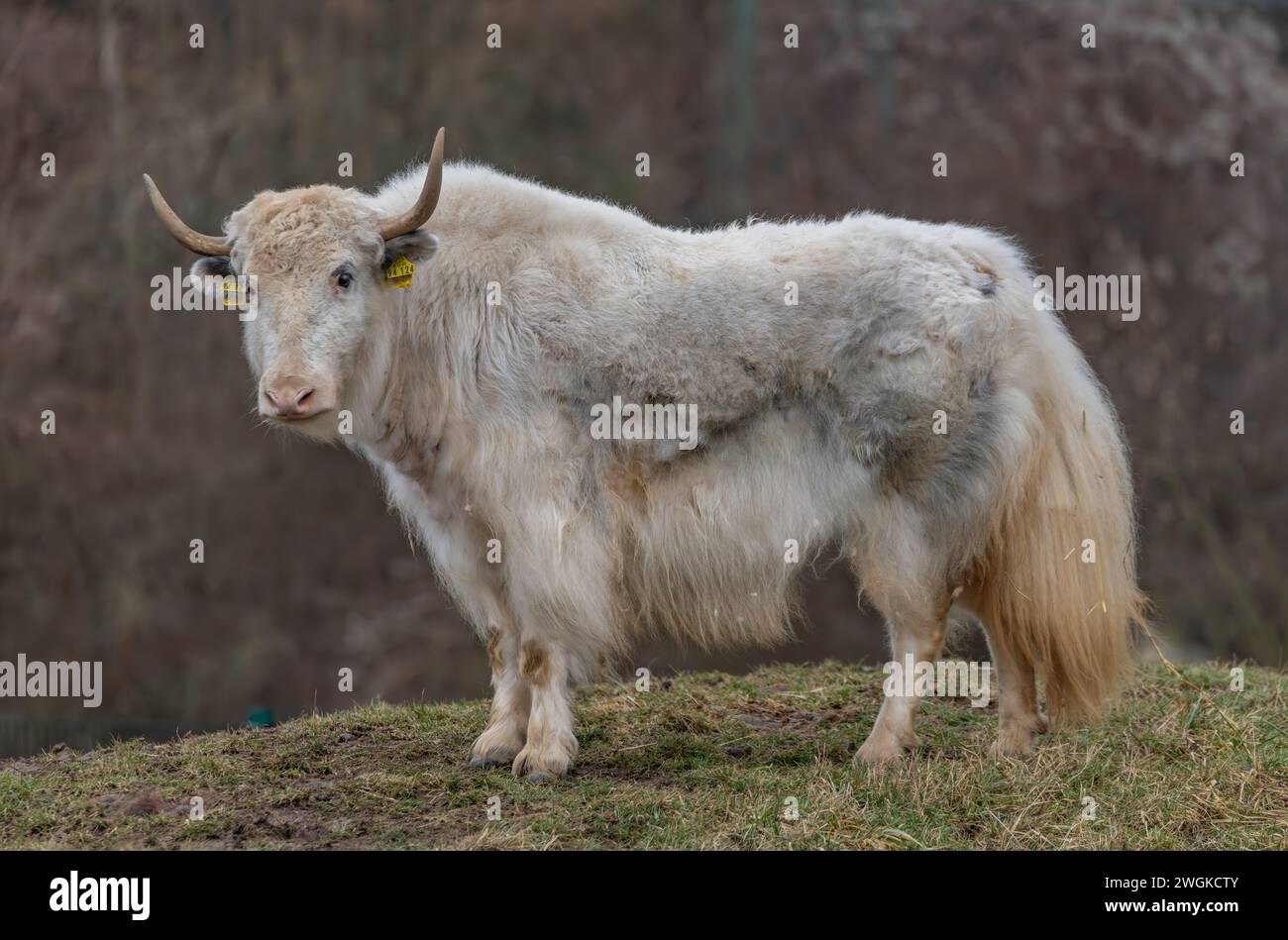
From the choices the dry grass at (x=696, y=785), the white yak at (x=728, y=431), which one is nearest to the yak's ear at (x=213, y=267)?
the white yak at (x=728, y=431)

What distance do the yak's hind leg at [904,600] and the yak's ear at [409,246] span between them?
203 centimetres

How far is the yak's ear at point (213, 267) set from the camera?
582 cm

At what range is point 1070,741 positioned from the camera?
5.86 m

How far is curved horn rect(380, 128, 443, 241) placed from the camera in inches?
219

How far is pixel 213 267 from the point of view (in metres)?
5.85

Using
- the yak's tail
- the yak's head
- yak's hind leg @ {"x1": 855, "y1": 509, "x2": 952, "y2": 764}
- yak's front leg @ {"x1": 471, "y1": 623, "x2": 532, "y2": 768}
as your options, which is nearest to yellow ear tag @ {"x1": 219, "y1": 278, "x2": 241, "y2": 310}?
the yak's head

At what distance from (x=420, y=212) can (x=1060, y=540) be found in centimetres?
274

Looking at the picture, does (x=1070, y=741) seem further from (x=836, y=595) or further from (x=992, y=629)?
(x=836, y=595)

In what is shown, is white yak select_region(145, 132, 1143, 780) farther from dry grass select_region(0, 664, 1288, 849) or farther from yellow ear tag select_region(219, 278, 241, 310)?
dry grass select_region(0, 664, 1288, 849)

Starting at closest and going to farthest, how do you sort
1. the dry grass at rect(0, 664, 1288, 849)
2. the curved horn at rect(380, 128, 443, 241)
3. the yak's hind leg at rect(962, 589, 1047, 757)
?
the dry grass at rect(0, 664, 1288, 849) < the curved horn at rect(380, 128, 443, 241) < the yak's hind leg at rect(962, 589, 1047, 757)

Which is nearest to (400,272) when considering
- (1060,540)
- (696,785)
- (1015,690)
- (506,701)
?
(506,701)

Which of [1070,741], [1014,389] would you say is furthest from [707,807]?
[1014,389]

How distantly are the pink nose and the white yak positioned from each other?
1.09 ft

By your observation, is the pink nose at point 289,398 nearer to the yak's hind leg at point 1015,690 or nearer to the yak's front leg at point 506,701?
the yak's front leg at point 506,701
